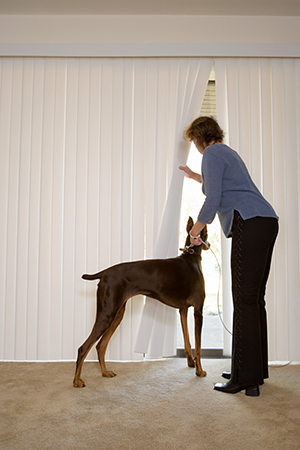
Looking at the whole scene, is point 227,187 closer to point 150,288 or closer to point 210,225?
point 150,288

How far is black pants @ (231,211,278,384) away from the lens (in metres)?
1.77

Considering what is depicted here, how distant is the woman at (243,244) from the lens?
5.84ft

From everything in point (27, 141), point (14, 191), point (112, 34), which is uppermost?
point (112, 34)

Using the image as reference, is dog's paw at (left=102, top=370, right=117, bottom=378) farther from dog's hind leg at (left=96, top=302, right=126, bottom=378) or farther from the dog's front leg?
the dog's front leg

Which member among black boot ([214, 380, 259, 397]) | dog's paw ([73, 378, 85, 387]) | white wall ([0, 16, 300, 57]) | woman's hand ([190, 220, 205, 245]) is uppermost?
white wall ([0, 16, 300, 57])

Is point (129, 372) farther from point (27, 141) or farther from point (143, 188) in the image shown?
point (27, 141)

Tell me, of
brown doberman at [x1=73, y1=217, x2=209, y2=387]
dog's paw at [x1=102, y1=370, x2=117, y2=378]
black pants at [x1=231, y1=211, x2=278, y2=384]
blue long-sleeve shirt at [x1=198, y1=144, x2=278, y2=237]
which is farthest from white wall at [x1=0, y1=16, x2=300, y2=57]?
dog's paw at [x1=102, y1=370, x2=117, y2=378]

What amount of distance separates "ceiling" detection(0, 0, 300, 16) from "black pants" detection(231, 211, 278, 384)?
160 cm

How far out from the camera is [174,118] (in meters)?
2.52

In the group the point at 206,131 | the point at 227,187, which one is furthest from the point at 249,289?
the point at 206,131

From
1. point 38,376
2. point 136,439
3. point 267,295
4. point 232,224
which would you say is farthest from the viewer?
point 267,295

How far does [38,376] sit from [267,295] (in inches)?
60.5

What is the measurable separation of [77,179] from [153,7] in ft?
4.26

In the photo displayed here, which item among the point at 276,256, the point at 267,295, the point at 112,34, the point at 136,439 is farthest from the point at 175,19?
the point at 136,439
